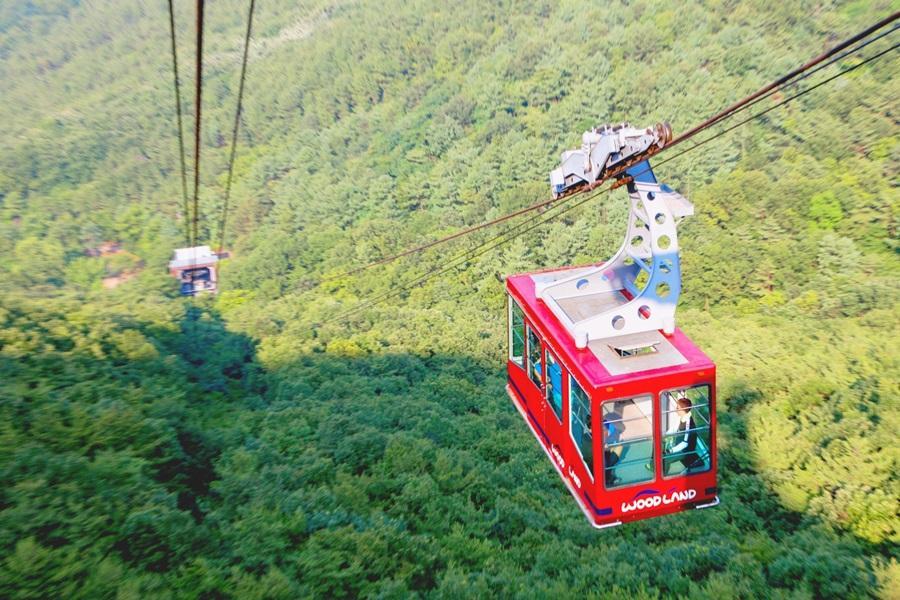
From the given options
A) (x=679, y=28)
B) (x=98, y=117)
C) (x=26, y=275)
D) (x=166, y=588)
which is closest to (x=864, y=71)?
(x=679, y=28)

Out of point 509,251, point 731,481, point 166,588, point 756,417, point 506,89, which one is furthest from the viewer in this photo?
point 506,89

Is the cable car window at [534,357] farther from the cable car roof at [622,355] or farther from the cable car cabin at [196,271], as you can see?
the cable car cabin at [196,271]

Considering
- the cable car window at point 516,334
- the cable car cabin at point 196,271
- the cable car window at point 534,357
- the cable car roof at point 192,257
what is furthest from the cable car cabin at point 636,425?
the cable car roof at point 192,257

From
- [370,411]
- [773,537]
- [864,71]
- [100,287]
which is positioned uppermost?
[864,71]

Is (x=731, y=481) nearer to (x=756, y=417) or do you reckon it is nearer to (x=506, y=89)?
(x=756, y=417)

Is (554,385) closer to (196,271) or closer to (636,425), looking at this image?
(636,425)

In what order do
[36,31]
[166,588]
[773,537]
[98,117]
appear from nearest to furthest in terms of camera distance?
1. [166,588]
2. [773,537]
3. [98,117]
4. [36,31]
